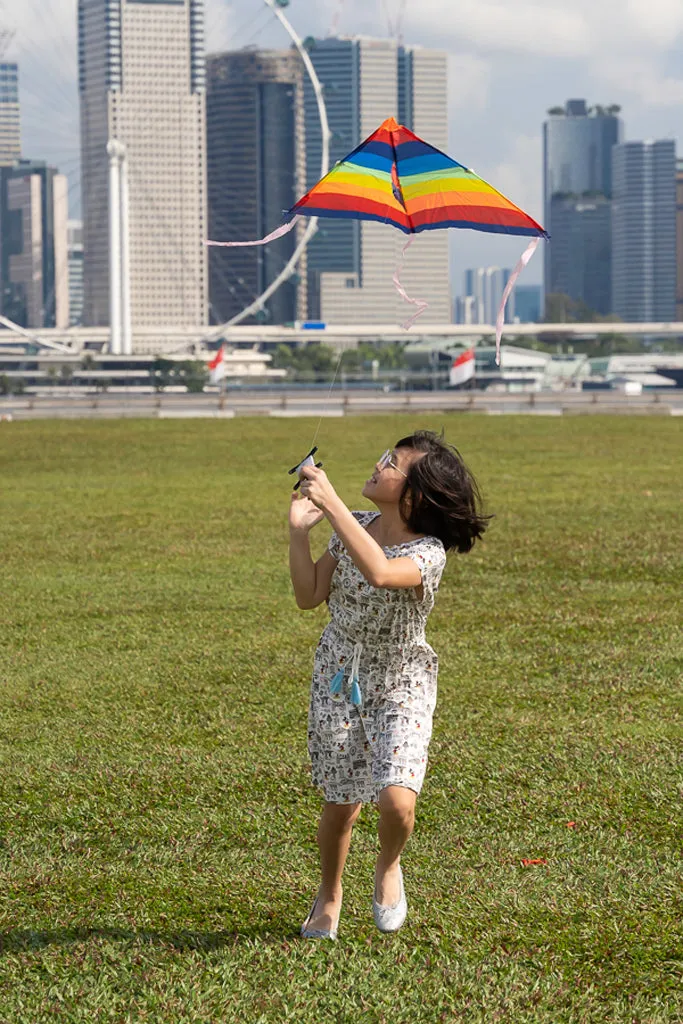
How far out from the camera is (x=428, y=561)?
3943 millimetres

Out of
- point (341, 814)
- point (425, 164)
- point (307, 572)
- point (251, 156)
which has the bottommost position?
point (341, 814)

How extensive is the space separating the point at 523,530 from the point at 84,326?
6283 inches

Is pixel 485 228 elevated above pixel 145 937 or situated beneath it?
elevated above

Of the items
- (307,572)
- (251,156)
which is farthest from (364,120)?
(307,572)

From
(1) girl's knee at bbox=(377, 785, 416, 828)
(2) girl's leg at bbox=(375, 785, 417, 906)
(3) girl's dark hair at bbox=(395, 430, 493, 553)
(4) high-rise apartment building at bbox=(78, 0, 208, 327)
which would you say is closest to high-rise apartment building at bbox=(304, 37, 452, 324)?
(4) high-rise apartment building at bbox=(78, 0, 208, 327)

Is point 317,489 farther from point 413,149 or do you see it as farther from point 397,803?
point 413,149

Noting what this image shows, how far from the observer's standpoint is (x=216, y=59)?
6073 inches

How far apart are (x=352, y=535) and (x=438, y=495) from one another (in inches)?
15.0

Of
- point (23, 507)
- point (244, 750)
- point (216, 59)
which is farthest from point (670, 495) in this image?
point (216, 59)

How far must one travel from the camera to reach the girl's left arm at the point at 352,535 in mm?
3725

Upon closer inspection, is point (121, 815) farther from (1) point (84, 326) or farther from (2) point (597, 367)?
(1) point (84, 326)

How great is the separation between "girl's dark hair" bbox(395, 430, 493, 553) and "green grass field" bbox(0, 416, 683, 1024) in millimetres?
1308

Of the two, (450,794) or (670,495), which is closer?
(450,794)

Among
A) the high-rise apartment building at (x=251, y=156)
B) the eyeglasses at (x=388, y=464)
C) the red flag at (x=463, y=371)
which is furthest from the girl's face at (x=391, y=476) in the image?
the high-rise apartment building at (x=251, y=156)
